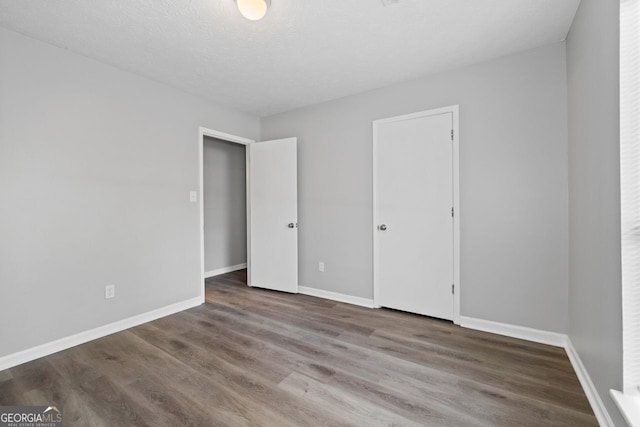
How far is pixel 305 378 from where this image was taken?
1851 millimetres

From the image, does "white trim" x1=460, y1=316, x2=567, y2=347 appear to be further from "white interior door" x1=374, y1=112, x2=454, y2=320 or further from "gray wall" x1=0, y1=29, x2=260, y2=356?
"gray wall" x1=0, y1=29, x2=260, y2=356

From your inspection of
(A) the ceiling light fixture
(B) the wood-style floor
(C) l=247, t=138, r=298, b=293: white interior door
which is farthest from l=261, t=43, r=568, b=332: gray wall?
(A) the ceiling light fixture

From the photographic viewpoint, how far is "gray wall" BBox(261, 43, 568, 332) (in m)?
2.24

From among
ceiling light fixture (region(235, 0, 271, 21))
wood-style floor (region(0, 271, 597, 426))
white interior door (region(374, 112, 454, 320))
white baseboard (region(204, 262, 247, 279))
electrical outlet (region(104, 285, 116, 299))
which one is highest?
ceiling light fixture (region(235, 0, 271, 21))

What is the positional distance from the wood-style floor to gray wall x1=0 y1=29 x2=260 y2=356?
15.6 inches

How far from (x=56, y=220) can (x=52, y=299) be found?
640 millimetres

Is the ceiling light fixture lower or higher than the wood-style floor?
higher

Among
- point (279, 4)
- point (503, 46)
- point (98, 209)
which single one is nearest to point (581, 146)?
point (503, 46)

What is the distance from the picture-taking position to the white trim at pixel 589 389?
1.39 m

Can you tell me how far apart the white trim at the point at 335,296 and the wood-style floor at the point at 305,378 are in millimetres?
462

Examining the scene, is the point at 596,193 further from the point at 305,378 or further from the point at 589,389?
the point at 305,378

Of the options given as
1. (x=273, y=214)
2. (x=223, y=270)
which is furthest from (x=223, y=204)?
(x=273, y=214)

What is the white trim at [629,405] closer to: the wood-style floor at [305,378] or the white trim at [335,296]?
the wood-style floor at [305,378]

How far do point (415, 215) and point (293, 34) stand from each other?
200 cm
